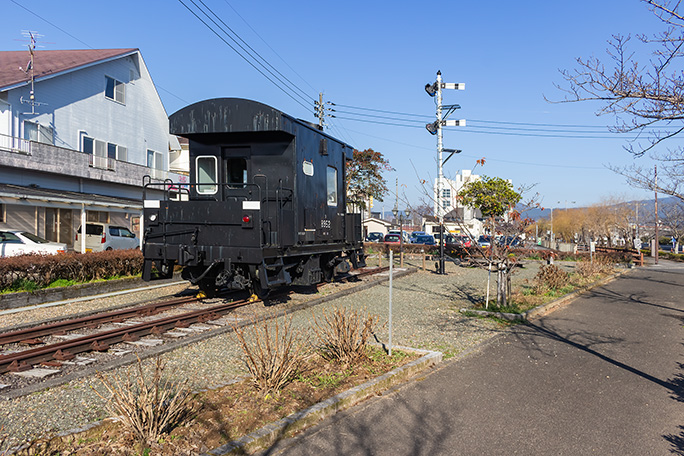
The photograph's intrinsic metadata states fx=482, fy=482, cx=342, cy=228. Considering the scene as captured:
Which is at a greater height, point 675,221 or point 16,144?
point 16,144

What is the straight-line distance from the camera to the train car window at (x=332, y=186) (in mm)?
12195

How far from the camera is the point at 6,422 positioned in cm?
444

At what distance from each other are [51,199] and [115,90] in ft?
39.0

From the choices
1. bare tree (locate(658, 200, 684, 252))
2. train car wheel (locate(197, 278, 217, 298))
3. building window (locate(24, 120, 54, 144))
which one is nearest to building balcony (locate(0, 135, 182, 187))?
building window (locate(24, 120, 54, 144))

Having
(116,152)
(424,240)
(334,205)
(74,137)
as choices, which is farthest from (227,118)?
(424,240)

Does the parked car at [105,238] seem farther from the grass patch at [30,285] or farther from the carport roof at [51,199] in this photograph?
the grass patch at [30,285]

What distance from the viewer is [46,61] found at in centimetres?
2531

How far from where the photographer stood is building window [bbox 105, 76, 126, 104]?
26.3 m

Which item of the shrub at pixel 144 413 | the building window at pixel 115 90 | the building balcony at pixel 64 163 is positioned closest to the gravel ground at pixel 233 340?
the shrub at pixel 144 413

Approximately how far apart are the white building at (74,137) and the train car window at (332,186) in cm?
1090

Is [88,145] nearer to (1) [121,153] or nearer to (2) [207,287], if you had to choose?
(1) [121,153]

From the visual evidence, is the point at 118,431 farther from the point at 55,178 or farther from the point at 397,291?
the point at 55,178

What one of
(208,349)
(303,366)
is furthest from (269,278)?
(303,366)

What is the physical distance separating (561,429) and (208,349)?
474 cm
